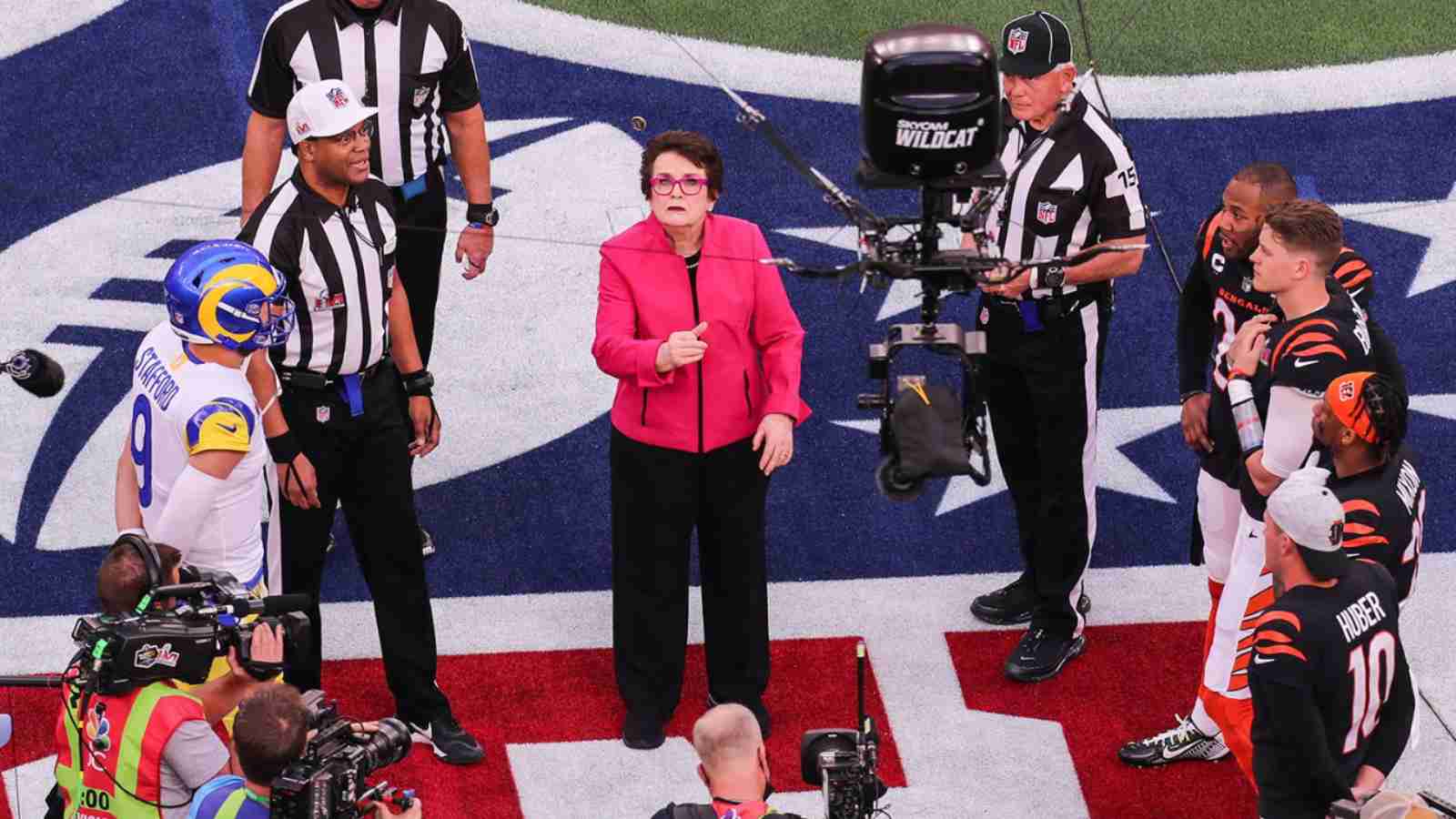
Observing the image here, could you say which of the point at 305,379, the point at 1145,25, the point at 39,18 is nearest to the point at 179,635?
the point at 305,379

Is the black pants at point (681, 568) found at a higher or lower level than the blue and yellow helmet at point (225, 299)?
lower

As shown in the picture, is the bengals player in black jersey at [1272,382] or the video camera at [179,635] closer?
the video camera at [179,635]

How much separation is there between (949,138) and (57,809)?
2.59m

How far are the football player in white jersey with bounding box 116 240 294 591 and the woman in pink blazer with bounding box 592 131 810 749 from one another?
985 mm

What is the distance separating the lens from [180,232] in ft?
27.5

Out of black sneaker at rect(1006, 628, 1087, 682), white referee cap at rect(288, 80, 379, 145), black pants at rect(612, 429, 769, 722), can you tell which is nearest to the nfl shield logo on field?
black pants at rect(612, 429, 769, 722)

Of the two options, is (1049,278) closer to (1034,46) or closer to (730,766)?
(1034,46)

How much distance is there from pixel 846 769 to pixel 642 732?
169cm

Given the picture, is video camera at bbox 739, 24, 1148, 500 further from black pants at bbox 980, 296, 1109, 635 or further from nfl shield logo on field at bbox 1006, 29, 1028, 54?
black pants at bbox 980, 296, 1109, 635

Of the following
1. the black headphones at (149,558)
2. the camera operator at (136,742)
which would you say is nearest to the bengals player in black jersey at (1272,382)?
the camera operator at (136,742)

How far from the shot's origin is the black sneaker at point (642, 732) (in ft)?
20.6

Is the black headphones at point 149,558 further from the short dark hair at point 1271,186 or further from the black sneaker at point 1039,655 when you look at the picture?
the short dark hair at point 1271,186

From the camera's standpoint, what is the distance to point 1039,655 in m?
6.60

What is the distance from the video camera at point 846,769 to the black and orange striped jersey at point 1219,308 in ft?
5.79
